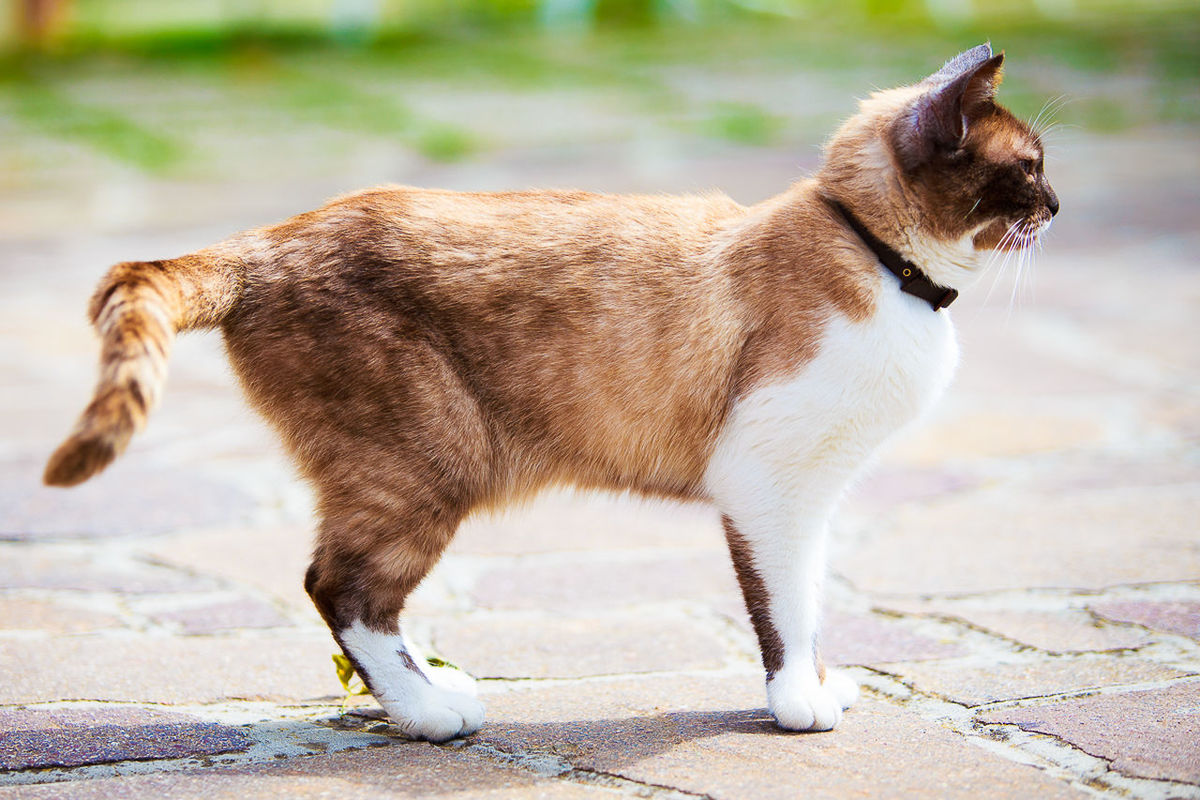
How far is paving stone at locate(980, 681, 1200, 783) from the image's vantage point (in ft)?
7.31

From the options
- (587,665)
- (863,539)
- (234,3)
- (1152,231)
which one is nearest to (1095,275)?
(1152,231)

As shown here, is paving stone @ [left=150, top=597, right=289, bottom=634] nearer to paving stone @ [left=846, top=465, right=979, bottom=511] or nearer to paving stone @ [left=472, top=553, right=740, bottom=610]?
paving stone @ [left=472, top=553, right=740, bottom=610]

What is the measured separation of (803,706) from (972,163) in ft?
3.88

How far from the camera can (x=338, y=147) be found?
31.8ft

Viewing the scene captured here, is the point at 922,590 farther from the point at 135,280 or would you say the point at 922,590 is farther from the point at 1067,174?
the point at 1067,174

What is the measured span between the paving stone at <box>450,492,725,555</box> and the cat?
103 cm

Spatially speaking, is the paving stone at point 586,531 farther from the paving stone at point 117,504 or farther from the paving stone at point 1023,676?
the paving stone at point 1023,676

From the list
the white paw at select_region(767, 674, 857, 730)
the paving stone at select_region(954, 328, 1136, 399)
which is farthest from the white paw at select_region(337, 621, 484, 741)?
the paving stone at select_region(954, 328, 1136, 399)

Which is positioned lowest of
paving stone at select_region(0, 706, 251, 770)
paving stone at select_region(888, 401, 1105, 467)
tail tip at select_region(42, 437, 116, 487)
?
paving stone at select_region(0, 706, 251, 770)

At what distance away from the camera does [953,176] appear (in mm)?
2539

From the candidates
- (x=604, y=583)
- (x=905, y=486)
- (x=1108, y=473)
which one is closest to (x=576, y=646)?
(x=604, y=583)

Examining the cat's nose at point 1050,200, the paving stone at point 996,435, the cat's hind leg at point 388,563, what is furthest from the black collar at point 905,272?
the paving stone at point 996,435

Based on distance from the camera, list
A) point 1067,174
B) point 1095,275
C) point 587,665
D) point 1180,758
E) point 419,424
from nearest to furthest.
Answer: point 1180,758, point 419,424, point 587,665, point 1095,275, point 1067,174

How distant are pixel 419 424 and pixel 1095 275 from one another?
5377 mm
